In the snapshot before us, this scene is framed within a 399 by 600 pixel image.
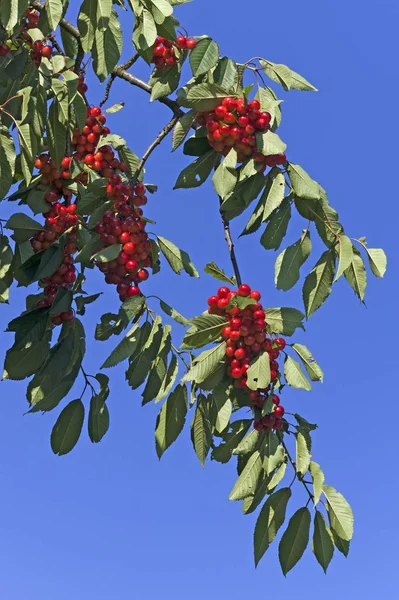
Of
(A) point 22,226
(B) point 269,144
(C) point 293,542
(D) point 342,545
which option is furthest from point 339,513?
(A) point 22,226

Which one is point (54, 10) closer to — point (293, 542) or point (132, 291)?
point (132, 291)

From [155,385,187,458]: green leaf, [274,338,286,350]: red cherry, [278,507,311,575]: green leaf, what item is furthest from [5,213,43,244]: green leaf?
[278,507,311,575]: green leaf

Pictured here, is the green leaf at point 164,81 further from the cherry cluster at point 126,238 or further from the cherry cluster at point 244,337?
the cherry cluster at point 244,337

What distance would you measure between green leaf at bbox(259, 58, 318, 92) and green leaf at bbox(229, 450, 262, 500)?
1747 mm

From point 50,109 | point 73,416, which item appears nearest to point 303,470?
point 73,416

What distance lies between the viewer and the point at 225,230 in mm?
3924

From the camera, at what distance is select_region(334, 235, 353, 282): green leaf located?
11.5 ft

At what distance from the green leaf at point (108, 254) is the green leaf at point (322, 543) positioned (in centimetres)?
158

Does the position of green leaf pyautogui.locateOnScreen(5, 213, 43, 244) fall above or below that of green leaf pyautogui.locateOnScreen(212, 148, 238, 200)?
below

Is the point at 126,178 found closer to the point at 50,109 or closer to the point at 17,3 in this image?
the point at 50,109

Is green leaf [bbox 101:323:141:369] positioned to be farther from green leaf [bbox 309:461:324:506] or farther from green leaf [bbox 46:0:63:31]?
green leaf [bbox 46:0:63:31]

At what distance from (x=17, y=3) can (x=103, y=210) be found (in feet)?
3.08

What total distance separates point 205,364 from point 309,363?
0.52m

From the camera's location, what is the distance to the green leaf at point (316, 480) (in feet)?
12.5
